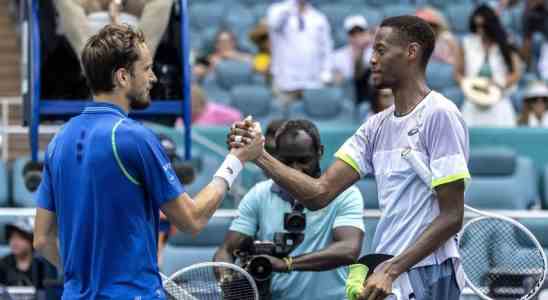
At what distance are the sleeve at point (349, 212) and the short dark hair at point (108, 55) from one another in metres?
1.65

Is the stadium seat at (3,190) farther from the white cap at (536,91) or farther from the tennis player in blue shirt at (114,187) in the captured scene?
the tennis player in blue shirt at (114,187)

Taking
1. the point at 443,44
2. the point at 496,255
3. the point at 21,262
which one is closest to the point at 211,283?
the point at 496,255

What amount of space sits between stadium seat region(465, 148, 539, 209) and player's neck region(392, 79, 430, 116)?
4649 millimetres

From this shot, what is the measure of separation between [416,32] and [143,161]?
1199mm

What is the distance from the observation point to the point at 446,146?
4.90 m

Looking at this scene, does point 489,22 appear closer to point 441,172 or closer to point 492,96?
point 492,96

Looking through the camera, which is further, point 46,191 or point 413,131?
point 413,131

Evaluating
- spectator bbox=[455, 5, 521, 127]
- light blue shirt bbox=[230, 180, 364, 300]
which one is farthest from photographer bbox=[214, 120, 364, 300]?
spectator bbox=[455, 5, 521, 127]

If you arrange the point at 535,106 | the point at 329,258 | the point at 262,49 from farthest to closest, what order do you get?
the point at 262,49 < the point at 535,106 < the point at 329,258

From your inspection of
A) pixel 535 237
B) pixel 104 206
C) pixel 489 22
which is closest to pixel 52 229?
pixel 104 206

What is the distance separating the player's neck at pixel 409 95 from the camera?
5.09m

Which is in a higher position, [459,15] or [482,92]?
[459,15]

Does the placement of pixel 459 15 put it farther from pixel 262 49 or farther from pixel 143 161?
pixel 143 161

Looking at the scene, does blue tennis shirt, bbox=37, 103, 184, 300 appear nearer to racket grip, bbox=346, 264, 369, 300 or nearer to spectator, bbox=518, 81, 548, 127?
racket grip, bbox=346, 264, 369, 300
